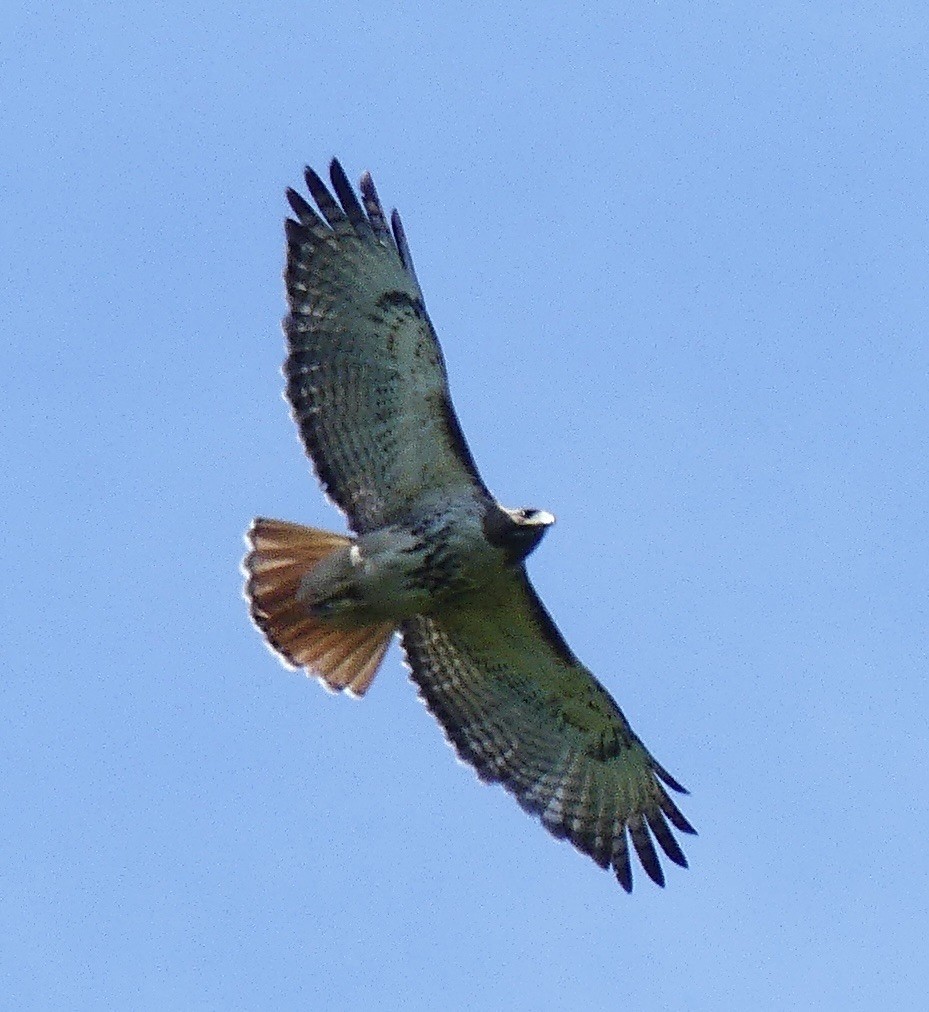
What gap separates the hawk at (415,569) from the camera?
1612 centimetres

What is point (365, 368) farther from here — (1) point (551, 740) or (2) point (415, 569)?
(1) point (551, 740)

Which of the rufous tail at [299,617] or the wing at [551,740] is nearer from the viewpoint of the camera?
the rufous tail at [299,617]

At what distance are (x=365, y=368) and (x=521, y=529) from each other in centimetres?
136

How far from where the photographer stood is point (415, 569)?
1606 centimetres

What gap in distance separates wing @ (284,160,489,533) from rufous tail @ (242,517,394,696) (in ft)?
1.23

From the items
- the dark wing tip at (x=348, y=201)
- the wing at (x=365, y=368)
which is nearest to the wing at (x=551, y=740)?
the wing at (x=365, y=368)

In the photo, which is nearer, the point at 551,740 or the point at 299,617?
the point at 299,617

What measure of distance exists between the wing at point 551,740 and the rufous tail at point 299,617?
1.65 ft

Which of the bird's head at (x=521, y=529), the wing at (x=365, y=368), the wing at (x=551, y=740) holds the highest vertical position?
the wing at (x=365, y=368)

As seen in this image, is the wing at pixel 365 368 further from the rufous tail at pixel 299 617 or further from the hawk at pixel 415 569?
the rufous tail at pixel 299 617

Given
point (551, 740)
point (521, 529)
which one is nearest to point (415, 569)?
point (521, 529)

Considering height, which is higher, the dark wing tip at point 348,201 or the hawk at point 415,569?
the dark wing tip at point 348,201

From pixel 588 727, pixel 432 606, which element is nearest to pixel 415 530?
pixel 432 606

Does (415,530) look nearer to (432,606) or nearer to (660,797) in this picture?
(432,606)
